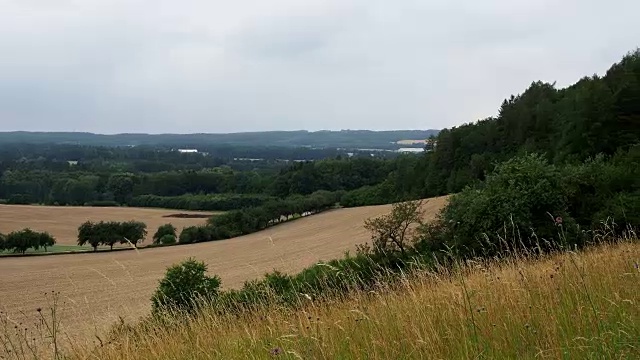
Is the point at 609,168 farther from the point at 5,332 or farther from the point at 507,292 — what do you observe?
the point at 5,332

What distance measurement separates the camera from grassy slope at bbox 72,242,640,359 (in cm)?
336

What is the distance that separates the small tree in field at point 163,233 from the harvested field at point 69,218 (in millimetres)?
1616

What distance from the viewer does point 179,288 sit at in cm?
1781

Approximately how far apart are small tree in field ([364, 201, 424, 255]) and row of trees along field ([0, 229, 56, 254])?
51208 mm

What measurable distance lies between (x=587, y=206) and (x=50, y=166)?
161990 mm

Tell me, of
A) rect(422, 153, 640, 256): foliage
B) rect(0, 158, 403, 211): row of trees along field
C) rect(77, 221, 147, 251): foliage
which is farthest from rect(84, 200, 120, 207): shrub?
rect(422, 153, 640, 256): foliage

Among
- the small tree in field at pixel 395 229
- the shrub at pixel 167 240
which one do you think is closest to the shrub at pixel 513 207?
the small tree in field at pixel 395 229

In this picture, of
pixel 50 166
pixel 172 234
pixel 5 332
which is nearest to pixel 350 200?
pixel 172 234

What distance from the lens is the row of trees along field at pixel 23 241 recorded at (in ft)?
198

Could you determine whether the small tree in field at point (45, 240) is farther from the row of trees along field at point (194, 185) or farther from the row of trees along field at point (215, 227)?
the row of trees along field at point (194, 185)

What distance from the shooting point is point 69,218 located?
8462 centimetres

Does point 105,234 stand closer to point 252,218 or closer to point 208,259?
point 208,259

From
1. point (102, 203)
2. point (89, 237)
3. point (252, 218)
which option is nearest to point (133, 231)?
point (89, 237)

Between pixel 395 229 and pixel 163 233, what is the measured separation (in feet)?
172
